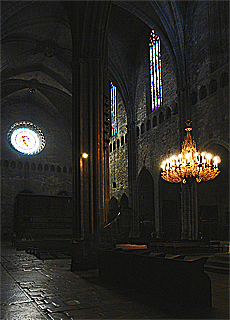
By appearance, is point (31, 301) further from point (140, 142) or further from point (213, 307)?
point (140, 142)

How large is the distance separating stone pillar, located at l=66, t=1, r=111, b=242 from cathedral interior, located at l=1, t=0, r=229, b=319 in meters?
0.04

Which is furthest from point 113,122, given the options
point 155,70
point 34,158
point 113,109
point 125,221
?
point 34,158

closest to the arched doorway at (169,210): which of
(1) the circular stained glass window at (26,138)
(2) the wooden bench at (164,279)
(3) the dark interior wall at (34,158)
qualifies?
(3) the dark interior wall at (34,158)

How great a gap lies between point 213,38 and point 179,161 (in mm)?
7353

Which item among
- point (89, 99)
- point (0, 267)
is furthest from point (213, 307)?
point (89, 99)

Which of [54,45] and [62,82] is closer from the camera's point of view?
[54,45]

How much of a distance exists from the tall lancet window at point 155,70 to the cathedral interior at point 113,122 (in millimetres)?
72

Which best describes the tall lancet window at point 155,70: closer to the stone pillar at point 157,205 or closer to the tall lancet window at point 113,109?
the stone pillar at point 157,205

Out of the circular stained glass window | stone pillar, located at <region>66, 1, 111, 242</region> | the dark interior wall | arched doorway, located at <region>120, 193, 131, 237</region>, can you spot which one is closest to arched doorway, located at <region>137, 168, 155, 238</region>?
arched doorway, located at <region>120, 193, 131, 237</region>

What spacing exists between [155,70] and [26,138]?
1503 centimetres

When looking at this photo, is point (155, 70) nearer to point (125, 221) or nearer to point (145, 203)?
point (145, 203)

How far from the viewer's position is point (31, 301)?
513 centimetres

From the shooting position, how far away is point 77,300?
512 centimetres

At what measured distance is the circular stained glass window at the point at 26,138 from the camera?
30.2 meters
